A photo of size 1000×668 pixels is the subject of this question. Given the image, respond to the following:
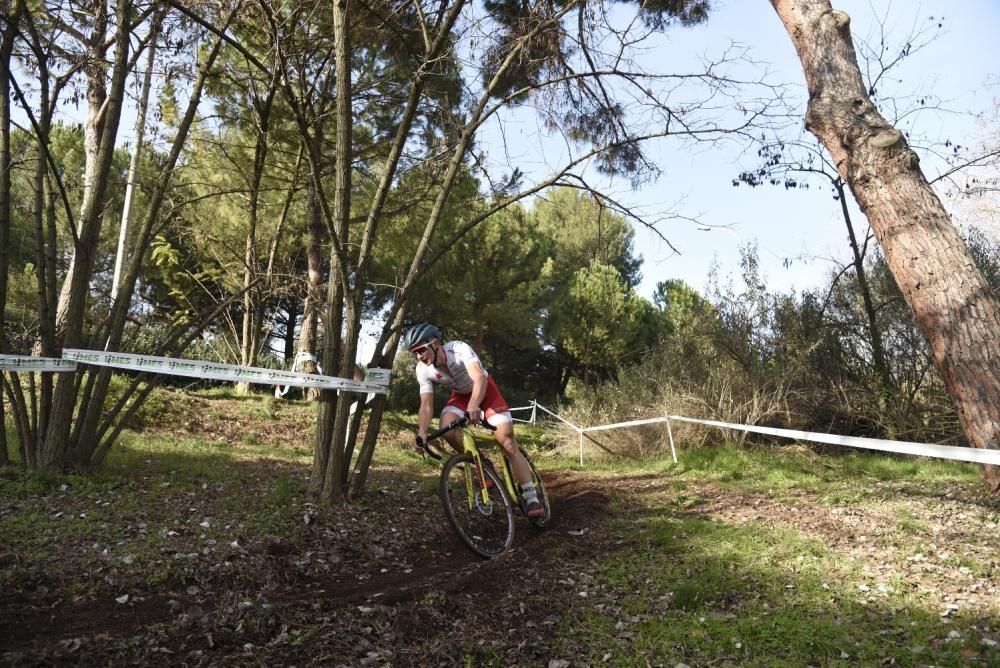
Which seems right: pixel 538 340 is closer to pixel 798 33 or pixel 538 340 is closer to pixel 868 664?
pixel 798 33

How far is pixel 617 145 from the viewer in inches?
242

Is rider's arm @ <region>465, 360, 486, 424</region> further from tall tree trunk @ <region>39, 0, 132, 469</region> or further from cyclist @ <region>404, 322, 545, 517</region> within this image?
tall tree trunk @ <region>39, 0, 132, 469</region>

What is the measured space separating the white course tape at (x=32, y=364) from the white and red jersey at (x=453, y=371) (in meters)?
3.05

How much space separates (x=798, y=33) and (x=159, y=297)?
25.0 m

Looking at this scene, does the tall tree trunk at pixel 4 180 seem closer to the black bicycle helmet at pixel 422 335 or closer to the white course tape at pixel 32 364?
the white course tape at pixel 32 364

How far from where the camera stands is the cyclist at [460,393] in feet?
17.6

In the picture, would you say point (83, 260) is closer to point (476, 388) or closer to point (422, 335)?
point (422, 335)

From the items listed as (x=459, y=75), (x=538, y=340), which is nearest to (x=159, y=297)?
(x=538, y=340)

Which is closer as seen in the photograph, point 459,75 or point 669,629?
point 669,629

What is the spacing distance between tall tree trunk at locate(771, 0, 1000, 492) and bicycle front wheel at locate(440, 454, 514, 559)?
3.75 metres

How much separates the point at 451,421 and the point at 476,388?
427 millimetres

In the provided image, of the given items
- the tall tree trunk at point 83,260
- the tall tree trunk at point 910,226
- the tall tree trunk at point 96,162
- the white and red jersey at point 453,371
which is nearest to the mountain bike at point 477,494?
the white and red jersey at point 453,371

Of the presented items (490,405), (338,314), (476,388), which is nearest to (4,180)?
(338,314)

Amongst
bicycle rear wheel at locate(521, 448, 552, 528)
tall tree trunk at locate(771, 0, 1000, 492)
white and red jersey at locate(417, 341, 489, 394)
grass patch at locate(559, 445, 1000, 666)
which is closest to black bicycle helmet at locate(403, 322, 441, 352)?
white and red jersey at locate(417, 341, 489, 394)
